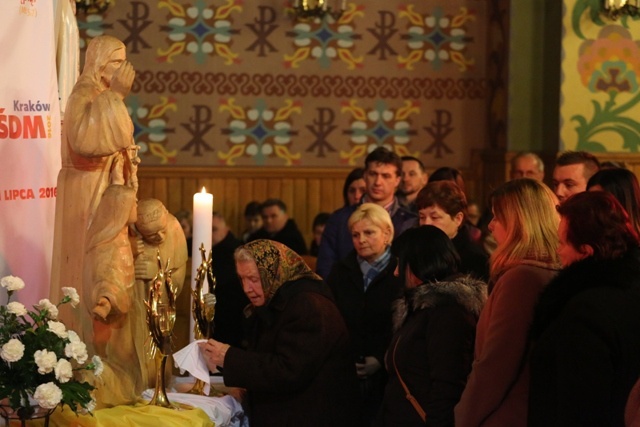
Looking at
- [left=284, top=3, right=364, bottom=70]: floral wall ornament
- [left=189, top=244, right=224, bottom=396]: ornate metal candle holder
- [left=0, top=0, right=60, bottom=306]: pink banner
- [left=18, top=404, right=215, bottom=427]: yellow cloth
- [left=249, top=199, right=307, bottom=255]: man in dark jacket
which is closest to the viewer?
[left=18, top=404, right=215, bottom=427]: yellow cloth

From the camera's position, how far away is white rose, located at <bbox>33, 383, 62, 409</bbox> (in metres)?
3.42

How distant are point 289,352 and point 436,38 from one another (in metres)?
5.84

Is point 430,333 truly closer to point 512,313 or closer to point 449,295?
point 449,295

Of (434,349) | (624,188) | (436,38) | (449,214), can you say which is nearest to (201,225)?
(434,349)

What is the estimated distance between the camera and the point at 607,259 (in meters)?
3.30

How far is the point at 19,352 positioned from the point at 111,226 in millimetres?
728

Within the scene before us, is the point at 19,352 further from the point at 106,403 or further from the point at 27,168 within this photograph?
the point at 27,168

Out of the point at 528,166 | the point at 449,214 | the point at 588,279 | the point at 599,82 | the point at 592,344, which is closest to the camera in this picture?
the point at 592,344

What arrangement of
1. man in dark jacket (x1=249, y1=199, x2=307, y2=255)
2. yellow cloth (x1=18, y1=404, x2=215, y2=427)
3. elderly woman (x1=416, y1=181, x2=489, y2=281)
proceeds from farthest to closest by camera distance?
man in dark jacket (x1=249, y1=199, x2=307, y2=255) → elderly woman (x1=416, y1=181, x2=489, y2=281) → yellow cloth (x1=18, y1=404, x2=215, y2=427)

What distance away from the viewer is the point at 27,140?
4.72 m

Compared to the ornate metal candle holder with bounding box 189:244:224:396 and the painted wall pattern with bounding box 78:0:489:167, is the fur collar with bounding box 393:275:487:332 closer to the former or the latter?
the ornate metal candle holder with bounding box 189:244:224:396

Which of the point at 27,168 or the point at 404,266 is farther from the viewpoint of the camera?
the point at 27,168

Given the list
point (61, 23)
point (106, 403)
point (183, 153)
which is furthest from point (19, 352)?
point (183, 153)

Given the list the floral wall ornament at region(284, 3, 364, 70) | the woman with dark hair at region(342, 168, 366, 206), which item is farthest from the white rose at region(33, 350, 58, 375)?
the floral wall ornament at region(284, 3, 364, 70)
